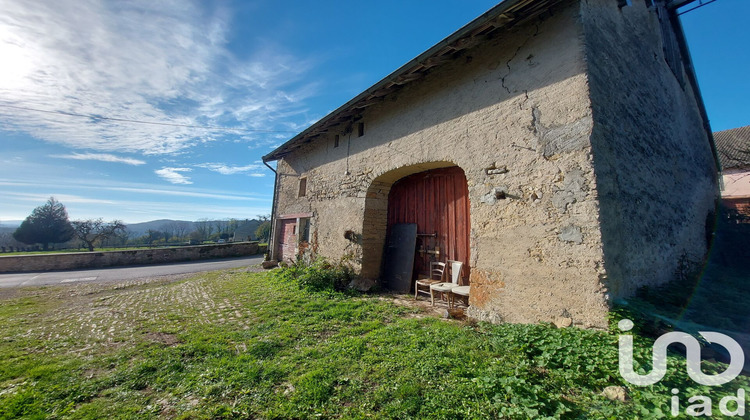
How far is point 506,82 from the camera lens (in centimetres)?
416

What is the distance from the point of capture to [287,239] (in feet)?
32.1

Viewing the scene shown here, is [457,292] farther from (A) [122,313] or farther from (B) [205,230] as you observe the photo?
(B) [205,230]

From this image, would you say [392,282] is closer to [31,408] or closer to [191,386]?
[191,386]

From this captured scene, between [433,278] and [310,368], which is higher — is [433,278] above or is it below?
above

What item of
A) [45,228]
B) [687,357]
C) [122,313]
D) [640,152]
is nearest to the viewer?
[687,357]

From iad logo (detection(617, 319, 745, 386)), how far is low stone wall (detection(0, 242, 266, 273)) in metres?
16.4

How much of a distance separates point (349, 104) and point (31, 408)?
613 cm

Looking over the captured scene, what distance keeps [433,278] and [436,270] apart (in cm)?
21

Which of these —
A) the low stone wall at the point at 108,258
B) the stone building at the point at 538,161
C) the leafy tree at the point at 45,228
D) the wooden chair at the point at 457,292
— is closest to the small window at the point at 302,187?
the stone building at the point at 538,161

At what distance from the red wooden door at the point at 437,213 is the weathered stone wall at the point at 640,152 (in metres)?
2.18

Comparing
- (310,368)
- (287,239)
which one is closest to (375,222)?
(310,368)

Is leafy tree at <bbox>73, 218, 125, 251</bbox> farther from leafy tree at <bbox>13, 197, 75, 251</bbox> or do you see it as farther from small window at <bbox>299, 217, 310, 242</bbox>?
small window at <bbox>299, 217, 310, 242</bbox>

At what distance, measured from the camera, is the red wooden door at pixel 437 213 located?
5.30 m

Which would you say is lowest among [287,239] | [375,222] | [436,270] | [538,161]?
[436,270]
